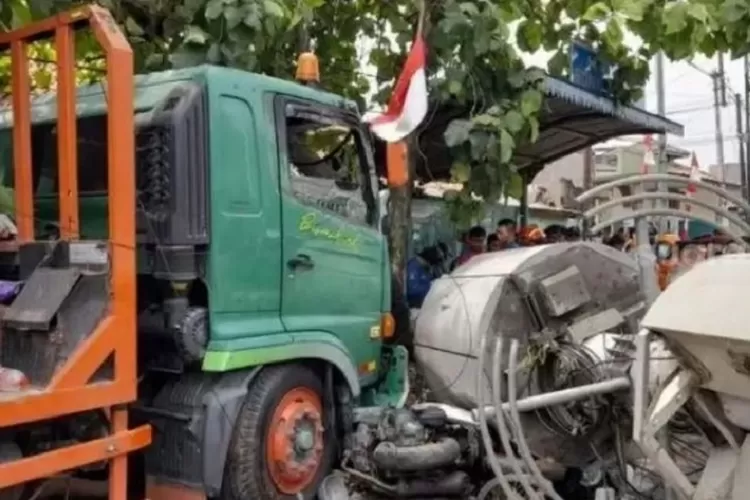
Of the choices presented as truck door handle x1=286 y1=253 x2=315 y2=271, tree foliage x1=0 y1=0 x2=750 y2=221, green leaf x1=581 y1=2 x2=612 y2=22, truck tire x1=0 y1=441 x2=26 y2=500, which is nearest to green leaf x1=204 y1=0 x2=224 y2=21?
tree foliage x1=0 y1=0 x2=750 y2=221

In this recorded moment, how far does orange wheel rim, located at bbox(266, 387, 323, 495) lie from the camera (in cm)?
443

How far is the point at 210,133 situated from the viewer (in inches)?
165

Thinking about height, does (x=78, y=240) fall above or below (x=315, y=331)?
above

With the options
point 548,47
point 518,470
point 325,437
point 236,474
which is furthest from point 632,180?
point 548,47

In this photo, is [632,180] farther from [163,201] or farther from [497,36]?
[497,36]

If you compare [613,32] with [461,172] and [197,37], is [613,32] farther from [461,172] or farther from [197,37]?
[197,37]

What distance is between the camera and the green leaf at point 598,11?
21.6ft

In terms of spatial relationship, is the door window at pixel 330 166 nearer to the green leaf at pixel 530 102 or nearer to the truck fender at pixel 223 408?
the truck fender at pixel 223 408

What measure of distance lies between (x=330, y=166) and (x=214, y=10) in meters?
1.35

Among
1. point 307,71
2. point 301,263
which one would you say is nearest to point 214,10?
point 307,71

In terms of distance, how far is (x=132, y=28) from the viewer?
600 centimetres

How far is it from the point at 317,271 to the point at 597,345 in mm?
1708

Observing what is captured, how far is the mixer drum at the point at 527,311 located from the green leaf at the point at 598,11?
214 centimetres

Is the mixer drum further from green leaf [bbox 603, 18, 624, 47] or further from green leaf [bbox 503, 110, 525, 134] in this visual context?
green leaf [bbox 603, 18, 624, 47]
